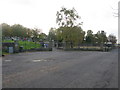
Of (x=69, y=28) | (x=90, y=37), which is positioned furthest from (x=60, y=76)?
(x=90, y=37)

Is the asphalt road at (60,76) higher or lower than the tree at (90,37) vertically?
lower

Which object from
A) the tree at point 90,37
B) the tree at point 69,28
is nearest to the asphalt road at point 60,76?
the tree at point 69,28

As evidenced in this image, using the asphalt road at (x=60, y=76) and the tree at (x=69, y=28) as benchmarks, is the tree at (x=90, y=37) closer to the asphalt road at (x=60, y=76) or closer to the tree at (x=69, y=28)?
the tree at (x=69, y=28)

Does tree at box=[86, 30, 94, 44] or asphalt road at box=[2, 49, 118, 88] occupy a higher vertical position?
tree at box=[86, 30, 94, 44]

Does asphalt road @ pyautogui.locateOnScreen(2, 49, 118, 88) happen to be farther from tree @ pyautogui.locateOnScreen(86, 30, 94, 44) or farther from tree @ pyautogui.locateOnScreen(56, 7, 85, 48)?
tree @ pyautogui.locateOnScreen(86, 30, 94, 44)

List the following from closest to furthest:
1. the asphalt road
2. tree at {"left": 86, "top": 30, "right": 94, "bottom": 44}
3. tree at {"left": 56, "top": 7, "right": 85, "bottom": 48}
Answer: the asphalt road → tree at {"left": 56, "top": 7, "right": 85, "bottom": 48} → tree at {"left": 86, "top": 30, "right": 94, "bottom": 44}

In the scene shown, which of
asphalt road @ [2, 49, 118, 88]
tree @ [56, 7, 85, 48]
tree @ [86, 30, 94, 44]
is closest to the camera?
asphalt road @ [2, 49, 118, 88]

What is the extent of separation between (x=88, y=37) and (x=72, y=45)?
4541 centimetres

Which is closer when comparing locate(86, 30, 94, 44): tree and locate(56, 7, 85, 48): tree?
locate(56, 7, 85, 48): tree

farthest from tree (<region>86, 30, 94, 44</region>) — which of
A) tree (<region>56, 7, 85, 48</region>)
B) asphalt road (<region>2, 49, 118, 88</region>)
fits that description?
asphalt road (<region>2, 49, 118, 88</region>)

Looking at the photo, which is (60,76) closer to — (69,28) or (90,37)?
(69,28)

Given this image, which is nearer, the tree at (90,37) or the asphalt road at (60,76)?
the asphalt road at (60,76)

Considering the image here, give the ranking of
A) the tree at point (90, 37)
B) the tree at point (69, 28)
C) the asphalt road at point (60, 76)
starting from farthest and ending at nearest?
the tree at point (90, 37), the tree at point (69, 28), the asphalt road at point (60, 76)

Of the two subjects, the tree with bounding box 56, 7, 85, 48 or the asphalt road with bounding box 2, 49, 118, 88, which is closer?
the asphalt road with bounding box 2, 49, 118, 88
